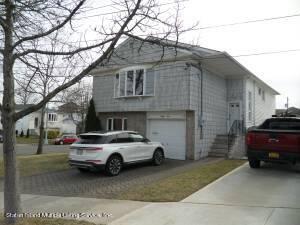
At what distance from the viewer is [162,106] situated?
59.1ft

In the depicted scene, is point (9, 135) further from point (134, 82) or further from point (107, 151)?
point (134, 82)

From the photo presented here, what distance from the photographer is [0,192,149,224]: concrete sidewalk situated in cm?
717

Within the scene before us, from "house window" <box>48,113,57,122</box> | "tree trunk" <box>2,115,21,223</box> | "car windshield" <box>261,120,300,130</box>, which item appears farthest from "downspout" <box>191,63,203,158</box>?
"house window" <box>48,113,57,122</box>

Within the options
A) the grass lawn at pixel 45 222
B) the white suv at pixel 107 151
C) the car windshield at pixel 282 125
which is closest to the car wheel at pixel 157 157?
the white suv at pixel 107 151

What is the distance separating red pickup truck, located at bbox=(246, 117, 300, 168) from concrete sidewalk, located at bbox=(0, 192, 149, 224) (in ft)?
19.7

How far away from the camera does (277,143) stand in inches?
A: 470

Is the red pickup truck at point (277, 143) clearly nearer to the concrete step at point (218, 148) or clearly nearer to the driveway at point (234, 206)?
the driveway at point (234, 206)

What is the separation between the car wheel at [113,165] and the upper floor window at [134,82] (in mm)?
6360

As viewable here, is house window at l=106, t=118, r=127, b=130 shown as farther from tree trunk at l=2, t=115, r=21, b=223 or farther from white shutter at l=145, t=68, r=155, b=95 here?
tree trunk at l=2, t=115, r=21, b=223

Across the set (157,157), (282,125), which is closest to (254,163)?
(282,125)

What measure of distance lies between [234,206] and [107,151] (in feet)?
20.4

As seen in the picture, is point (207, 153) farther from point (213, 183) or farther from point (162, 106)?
point (213, 183)

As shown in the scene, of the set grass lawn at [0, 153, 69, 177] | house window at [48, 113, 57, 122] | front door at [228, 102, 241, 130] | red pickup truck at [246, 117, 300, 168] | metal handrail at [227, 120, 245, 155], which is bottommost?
grass lawn at [0, 153, 69, 177]

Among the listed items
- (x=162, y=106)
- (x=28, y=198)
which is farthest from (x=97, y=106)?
(x=28, y=198)
